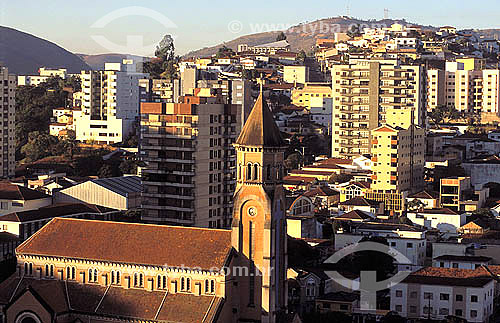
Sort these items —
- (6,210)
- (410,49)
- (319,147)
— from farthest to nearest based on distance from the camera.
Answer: (410,49)
(319,147)
(6,210)

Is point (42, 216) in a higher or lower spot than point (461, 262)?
higher

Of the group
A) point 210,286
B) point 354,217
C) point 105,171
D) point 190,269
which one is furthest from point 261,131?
point 105,171

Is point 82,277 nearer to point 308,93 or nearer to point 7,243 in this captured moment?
point 7,243

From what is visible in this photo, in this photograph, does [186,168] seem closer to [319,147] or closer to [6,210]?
[6,210]

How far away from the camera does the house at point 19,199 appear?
70.0m

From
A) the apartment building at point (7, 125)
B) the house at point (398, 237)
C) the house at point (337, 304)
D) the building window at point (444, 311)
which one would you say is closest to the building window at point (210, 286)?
the house at point (337, 304)

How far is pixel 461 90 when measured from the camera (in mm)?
135750

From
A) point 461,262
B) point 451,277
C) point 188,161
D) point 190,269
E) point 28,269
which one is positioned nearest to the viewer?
point 190,269

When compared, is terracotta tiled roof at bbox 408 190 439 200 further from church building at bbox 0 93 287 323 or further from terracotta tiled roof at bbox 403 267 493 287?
church building at bbox 0 93 287 323

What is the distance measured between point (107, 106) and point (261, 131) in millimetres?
76338

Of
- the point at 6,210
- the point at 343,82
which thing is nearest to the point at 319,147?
the point at 343,82

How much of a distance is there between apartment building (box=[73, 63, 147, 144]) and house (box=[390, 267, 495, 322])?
63.0m

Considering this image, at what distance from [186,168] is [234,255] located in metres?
19.0

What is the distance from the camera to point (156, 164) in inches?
2424
